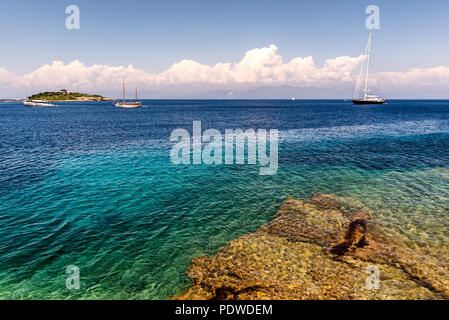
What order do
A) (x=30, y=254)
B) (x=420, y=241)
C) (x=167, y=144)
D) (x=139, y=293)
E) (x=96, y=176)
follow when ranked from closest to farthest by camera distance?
(x=139, y=293), (x=30, y=254), (x=420, y=241), (x=96, y=176), (x=167, y=144)

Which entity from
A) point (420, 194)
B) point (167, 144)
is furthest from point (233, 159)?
point (420, 194)

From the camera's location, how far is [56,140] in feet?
167

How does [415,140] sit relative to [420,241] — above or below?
above

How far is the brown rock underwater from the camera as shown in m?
11.0

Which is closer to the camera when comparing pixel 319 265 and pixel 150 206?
pixel 319 265

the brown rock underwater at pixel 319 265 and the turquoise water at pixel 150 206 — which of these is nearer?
the brown rock underwater at pixel 319 265

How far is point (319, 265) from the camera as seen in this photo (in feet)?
41.6

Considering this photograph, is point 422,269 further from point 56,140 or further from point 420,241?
point 56,140

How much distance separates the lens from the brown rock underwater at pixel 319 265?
11008 millimetres

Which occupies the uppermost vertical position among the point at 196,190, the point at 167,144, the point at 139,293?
the point at 167,144

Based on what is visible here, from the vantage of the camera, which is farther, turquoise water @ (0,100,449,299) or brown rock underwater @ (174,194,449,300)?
turquoise water @ (0,100,449,299)

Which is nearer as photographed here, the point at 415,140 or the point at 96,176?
the point at 96,176

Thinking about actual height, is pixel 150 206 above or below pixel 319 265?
above
